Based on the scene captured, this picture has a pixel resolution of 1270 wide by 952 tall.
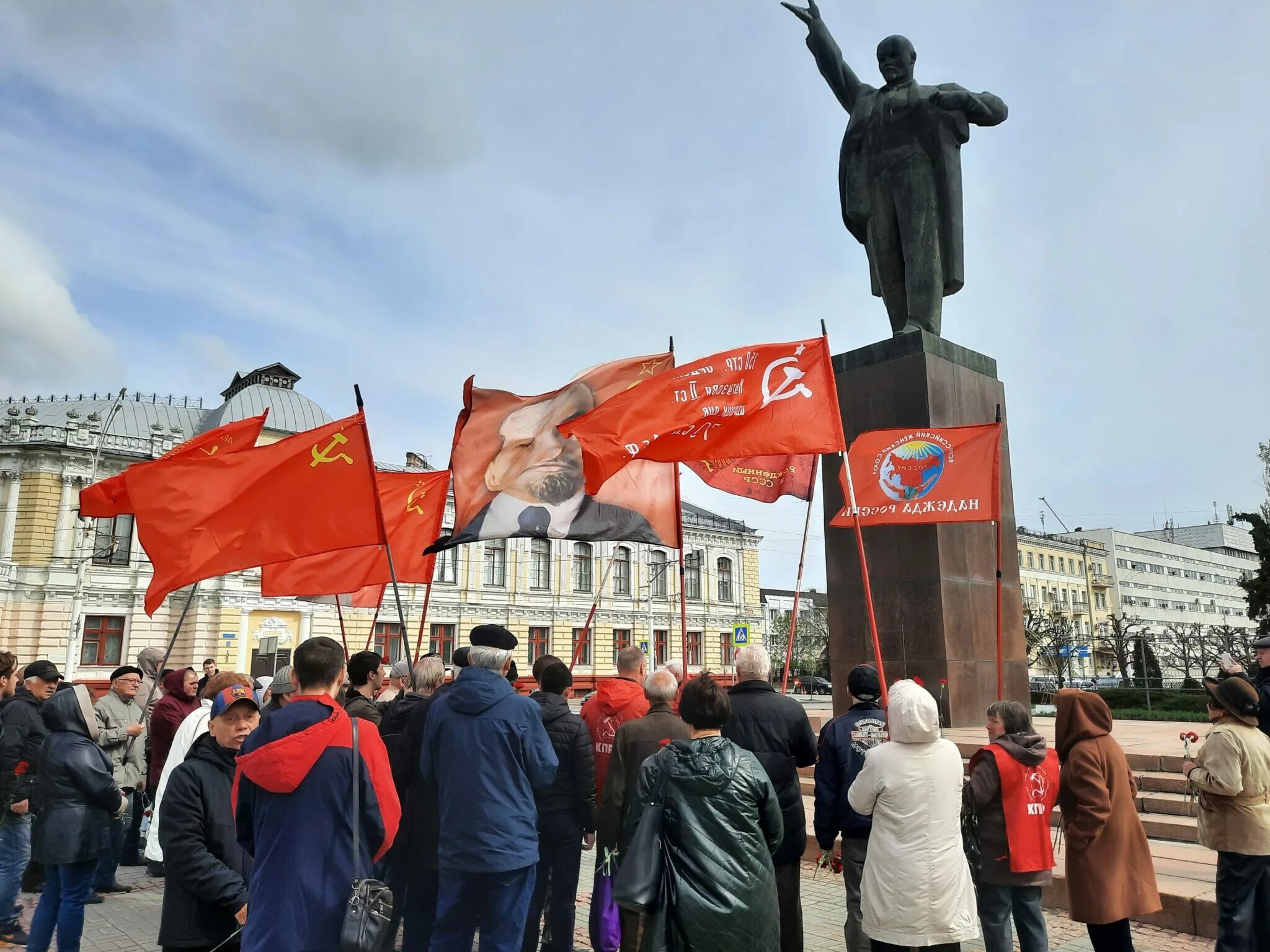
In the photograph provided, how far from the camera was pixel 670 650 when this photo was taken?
55.7 m

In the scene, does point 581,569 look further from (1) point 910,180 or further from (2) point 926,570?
(2) point 926,570

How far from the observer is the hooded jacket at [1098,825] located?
15.4ft

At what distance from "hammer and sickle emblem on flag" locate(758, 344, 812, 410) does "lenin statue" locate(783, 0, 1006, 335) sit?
4.24 m

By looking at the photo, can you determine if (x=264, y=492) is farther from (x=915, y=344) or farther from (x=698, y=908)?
(x=915, y=344)

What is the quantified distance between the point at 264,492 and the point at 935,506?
5.18 meters

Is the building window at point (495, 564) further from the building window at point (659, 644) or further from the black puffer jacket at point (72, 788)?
the black puffer jacket at point (72, 788)

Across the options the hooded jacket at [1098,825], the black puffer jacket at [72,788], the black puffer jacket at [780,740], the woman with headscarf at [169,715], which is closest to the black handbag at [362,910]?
the black puffer jacket at [780,740]

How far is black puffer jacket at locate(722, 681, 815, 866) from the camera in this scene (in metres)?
4.75

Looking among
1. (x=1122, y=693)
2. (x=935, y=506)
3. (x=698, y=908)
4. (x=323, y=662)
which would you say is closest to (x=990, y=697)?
(x=935, y=506)

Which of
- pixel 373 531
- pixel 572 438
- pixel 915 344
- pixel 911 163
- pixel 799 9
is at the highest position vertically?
pixel 799 9

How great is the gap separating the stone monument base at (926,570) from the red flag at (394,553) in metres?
4.23

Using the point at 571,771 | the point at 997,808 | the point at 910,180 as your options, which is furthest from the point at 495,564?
the point at 997,808

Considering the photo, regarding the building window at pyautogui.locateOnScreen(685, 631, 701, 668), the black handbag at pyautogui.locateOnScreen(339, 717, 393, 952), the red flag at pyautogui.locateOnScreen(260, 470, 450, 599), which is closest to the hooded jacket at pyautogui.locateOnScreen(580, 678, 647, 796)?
the black handbag at pyautogui.locateOnScreen(339, 717, 393, 952)

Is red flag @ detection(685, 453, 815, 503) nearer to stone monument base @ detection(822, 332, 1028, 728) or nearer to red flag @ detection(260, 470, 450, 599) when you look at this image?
stone monument base @ detection(822, 332, 1028, 728)
